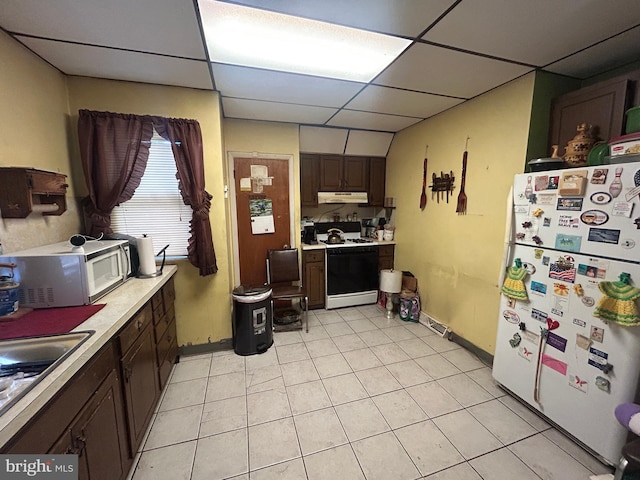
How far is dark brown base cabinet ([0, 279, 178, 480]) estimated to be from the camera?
83 centimetres

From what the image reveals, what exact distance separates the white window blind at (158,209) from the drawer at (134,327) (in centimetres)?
80

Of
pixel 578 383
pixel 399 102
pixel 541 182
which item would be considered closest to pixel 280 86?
pixel 399 102

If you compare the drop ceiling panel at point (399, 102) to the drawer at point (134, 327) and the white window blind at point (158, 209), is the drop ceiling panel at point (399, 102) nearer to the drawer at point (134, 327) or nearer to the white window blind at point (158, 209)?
the white window blind at point (158, 209)

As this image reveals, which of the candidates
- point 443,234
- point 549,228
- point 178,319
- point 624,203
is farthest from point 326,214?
point 624,203

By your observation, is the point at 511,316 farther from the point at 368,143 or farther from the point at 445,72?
the point at 368,143

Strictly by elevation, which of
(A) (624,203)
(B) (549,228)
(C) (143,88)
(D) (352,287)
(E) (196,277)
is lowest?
(D) (352,287)

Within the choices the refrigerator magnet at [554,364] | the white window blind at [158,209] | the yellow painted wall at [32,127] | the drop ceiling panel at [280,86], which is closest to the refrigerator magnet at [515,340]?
the refrigerator magnet at [554,364]

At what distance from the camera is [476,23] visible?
1385 millimetres

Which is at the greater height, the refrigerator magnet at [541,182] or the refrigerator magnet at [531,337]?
the refrigerator magnet at [541,182]

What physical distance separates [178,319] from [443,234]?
9.50 feet

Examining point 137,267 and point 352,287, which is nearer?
point 137,267

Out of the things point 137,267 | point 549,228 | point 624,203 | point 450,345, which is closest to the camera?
point 624,203

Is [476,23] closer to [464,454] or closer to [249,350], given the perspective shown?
[464,454]

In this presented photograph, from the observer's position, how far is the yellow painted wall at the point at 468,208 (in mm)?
2180
